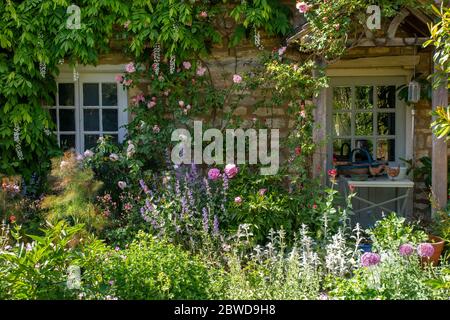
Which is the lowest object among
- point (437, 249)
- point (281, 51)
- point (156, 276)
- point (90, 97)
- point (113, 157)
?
point (437, 249)

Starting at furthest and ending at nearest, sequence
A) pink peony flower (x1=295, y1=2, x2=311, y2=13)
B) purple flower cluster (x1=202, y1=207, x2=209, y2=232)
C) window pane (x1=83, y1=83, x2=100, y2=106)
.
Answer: window pane (x1=83, y1=83, x2=100, y2=106)
pink peony flower (x1=295, y1=2, x2=311, y2=13)
purple flower cluster (x1=202, y1=207, x2=209, y2=232)

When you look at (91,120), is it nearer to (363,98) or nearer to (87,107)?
(87,107)

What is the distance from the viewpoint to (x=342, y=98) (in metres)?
7.41

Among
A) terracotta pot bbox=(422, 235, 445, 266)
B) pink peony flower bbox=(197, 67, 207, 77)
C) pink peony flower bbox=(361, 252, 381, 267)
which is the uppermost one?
pink peony flower bbox=(197, 67, 207, 77)

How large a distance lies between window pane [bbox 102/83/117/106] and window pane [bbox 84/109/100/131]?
0.17 metres

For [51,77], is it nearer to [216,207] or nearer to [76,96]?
[76,96]

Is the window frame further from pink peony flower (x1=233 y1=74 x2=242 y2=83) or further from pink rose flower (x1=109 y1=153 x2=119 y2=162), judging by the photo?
pink peony flower (x1=233 y1=74 x2=242 y2=83)

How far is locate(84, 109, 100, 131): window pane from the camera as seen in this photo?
274 inches

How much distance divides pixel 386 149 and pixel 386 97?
0.68 meters

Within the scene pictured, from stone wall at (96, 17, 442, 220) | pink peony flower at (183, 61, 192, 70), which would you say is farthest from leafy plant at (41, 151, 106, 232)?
pink peony flower at (183, 61, 192, 70)

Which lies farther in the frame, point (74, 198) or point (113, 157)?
point (113, 157)

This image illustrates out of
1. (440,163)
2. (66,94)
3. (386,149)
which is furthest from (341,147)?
(66,94)
